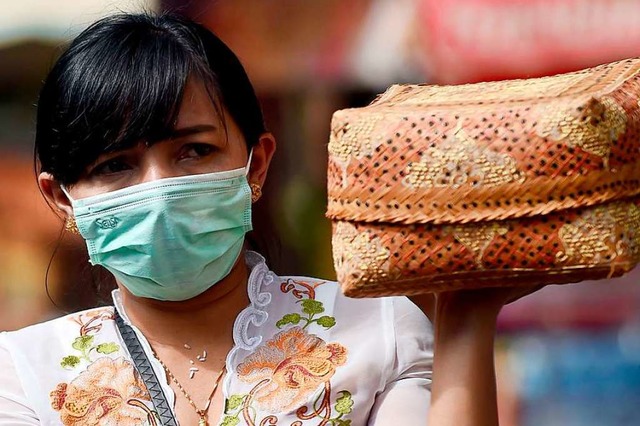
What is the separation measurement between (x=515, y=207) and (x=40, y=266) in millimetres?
2485

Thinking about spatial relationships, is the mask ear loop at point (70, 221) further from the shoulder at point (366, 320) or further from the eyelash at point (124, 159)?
the shoulder at point (366, 320)

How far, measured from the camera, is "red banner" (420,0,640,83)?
10.1 ft

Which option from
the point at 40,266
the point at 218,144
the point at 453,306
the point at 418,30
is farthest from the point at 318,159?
the point at 453,306

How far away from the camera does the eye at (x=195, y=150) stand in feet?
7.08

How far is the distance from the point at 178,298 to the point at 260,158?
314mm

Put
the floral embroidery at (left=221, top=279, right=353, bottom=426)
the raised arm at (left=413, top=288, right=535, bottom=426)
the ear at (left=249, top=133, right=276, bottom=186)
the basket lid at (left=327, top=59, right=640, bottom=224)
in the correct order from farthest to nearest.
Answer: the ear at (left=249, top=133, right=276, bottom=186), the floral embroidery at (left=221, top=279, right=353, bottom=426), the raised arm at (left=413, top=288, right=535, bottom=426), the basket lid at (left=327, top=59, right=640, bottom=224)

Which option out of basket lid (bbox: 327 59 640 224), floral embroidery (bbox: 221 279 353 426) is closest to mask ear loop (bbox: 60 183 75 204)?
floral embroidery (bbox: 221 279 353 426)

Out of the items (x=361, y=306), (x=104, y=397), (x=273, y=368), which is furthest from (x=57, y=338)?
(x=361, y=306)

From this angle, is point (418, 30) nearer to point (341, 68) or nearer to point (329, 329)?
point (341, 68)

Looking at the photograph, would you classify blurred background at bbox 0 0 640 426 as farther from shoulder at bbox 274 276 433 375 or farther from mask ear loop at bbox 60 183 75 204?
mask ear loop at bbox 60 183 75 204

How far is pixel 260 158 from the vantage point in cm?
232

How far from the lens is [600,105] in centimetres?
153

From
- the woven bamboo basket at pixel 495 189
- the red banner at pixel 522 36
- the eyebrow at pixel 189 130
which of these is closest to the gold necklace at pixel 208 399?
the eyebrow at pixel 189 130

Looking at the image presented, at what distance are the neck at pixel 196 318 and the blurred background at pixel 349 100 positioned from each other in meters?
0.73
